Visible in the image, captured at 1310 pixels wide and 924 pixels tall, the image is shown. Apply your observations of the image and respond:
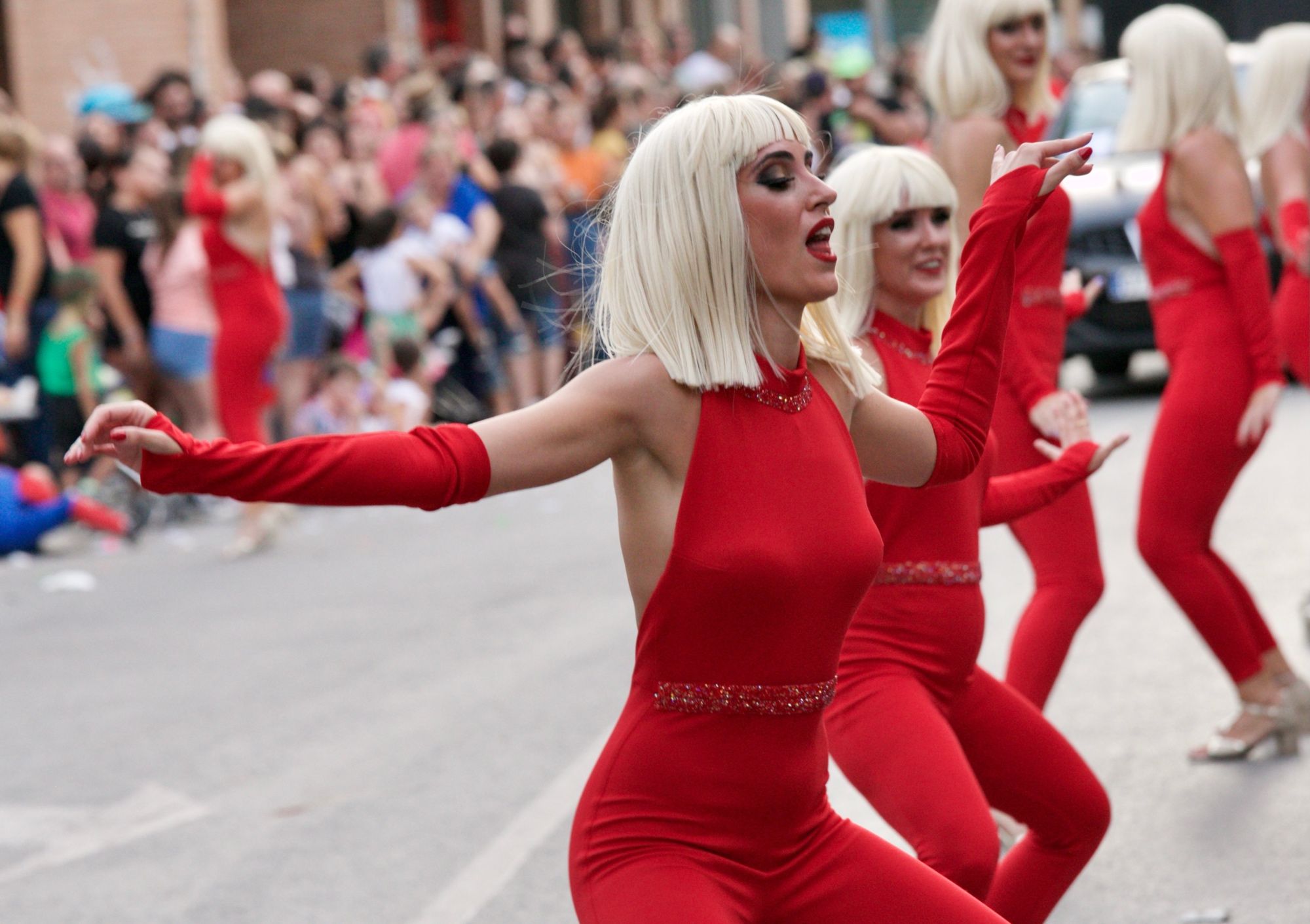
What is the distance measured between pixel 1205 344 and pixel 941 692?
2306mm

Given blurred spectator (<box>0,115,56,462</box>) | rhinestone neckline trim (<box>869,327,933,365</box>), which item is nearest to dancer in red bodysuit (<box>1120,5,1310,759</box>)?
rhinestone neckline trim (<box>869,327,933,365</box>)

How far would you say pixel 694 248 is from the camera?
3031 millimetres

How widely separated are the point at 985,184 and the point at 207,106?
11362 mm

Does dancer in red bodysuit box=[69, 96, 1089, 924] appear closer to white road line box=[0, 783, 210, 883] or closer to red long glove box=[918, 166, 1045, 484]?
red long glove box=[918, 166, 1045, 484]

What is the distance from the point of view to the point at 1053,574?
17.2 ft

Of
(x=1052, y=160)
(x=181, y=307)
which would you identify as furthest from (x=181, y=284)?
(x=1052, y=160)

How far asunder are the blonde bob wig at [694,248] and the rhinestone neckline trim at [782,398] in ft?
0.11

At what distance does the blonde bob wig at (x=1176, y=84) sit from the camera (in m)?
5.75

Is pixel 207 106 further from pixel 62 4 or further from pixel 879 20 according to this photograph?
pixel 879 20

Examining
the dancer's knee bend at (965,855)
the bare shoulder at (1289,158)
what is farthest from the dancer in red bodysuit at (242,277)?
the dancer's knee bend at (965,855)

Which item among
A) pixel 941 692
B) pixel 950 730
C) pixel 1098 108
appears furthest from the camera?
pixel 1098 108

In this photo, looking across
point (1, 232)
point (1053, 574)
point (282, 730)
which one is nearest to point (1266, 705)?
point (1053, 574)

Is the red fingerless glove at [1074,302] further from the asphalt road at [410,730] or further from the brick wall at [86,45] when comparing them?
the brick wall at [86,45]

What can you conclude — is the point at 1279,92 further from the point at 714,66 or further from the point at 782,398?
the point at 714,66
